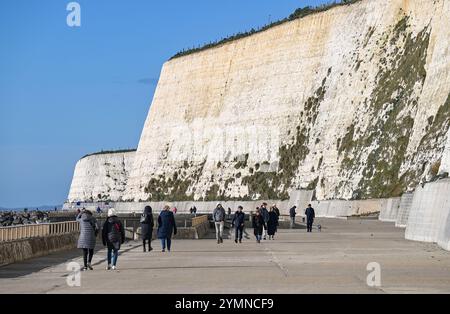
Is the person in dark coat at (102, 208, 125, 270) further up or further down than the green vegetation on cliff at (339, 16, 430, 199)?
further down

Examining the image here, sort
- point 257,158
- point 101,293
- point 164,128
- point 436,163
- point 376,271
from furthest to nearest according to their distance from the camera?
point 164,128 → point 257,158 → point 436,163 → point 376,271 → point 101,293

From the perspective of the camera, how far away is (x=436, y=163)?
56594 mm

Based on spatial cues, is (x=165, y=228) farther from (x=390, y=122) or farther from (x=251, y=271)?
(x=390, y=122)

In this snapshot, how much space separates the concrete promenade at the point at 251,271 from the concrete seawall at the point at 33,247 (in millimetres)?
328

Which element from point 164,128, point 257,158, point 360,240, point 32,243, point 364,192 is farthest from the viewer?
point 164,128

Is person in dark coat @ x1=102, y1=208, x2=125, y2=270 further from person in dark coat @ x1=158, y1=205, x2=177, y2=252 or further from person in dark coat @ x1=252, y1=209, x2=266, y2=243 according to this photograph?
person in dark coat @ x1=252, y1=209, x2=266, y2=243

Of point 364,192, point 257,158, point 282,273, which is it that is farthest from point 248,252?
point 257,158

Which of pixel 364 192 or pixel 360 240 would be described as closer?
pixel 360 240

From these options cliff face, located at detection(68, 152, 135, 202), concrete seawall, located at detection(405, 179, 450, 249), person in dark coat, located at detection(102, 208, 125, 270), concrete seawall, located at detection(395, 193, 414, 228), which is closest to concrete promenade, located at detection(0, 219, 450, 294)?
person in dark coat, located at detection(102, 208, 125, 270)

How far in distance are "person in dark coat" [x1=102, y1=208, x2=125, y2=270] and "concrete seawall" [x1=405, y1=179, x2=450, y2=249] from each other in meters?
8.83

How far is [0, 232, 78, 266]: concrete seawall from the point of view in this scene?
26.6 meters

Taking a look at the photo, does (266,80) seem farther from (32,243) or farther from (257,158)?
(32,243)

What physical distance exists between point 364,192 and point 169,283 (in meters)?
56.1

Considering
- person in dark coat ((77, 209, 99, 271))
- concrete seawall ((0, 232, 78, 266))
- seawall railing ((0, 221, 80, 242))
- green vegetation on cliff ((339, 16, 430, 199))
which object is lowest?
concrete seawall ((0, 232, 78, 266))
